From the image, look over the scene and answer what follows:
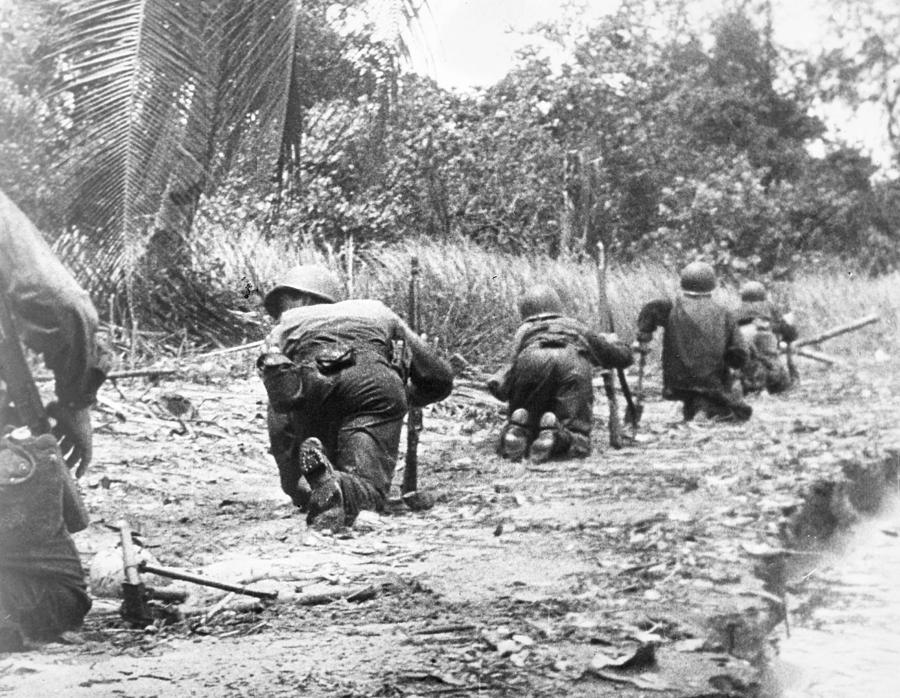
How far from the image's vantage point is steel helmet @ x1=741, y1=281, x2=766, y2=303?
4.80m

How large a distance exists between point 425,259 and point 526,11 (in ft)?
2.56

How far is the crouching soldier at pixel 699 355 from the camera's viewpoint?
20.4 feet

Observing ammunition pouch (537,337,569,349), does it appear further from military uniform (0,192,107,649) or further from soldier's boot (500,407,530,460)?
military uniform (0,192,107,649)

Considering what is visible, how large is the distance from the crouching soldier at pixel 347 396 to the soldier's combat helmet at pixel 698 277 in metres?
0.96

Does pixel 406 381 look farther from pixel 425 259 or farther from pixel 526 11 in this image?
pixel 526 11

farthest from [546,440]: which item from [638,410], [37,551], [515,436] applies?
[37,551]

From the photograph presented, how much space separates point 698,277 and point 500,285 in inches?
27.2

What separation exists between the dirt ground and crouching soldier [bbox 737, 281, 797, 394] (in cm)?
30

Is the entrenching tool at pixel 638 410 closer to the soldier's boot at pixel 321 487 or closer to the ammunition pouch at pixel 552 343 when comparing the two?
the ammunition pouch at pixel 552 343

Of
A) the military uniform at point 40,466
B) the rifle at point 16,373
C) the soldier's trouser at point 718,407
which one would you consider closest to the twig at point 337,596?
the military uniform at point 40,466

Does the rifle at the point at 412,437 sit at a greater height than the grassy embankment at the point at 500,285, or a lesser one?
lesser

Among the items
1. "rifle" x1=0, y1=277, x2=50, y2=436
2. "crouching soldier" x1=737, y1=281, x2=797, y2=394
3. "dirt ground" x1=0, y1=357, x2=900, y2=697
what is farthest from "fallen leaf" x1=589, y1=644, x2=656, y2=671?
"crouching soldier" x1=737, y1=281, x2=797, y2=394

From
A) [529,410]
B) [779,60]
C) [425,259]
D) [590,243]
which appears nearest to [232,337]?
[425,259]

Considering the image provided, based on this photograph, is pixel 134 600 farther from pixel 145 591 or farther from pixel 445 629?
pixel 445 629
